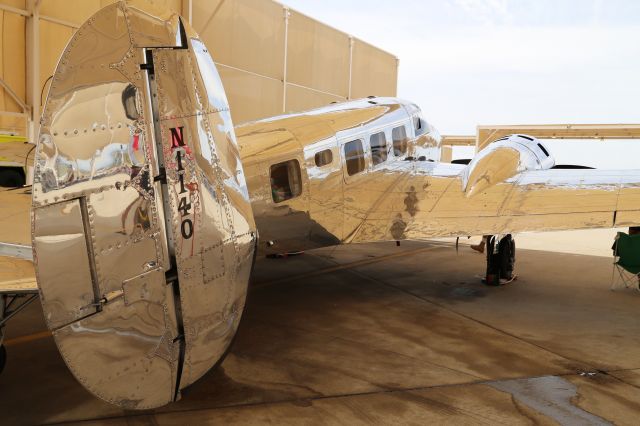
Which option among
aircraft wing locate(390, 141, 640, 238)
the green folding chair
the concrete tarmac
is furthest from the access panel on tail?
the green folding chair

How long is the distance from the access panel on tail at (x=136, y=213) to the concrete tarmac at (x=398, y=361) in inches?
22.1

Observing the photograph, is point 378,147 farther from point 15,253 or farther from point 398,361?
point 15,253

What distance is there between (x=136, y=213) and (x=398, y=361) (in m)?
4.12

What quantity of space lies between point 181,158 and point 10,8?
11120mm

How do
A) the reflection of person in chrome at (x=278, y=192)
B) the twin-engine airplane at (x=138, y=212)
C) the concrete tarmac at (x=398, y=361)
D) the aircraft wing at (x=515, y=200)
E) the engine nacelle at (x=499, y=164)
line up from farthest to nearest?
1. the engine nacelle at (x=499, y=164)
2. the aircraft wing at (x=515, y=200)
3. the reflection of person in chrome at (x=278, y=192)
4. the concrete tarmac at (x=398, y=361)
5. the twin-engine airplane at (x=138, y=212)

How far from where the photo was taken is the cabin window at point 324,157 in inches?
317

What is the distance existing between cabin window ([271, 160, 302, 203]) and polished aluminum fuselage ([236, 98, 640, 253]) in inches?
3.5

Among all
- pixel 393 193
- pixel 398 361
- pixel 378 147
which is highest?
pixel 378 147

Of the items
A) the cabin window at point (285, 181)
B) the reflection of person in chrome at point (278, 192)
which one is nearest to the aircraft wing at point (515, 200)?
the cabin window at point (285, 181)

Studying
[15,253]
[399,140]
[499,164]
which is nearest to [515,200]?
[499,164]

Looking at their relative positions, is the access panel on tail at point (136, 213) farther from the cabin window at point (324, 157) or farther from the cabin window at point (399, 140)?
the cabin window at point (399, 140)

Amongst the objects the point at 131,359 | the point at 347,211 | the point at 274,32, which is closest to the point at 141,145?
the point at 131,359

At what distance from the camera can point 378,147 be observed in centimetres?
954

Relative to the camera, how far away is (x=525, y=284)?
11.2 meters
